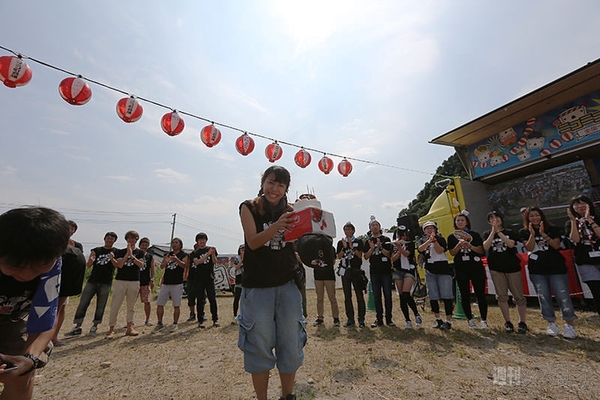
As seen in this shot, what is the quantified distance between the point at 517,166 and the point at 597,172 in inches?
81.7

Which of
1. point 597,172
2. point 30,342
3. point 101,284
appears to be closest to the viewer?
point 30,342

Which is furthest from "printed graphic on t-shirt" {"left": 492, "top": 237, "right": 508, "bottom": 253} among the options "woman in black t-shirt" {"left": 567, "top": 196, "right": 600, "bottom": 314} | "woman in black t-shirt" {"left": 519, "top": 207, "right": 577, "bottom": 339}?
"woman in black t-shirt" {"left": 567, "top": 196, "right": 600, "bottom": 314}

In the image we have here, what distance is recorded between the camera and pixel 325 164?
9.94 m

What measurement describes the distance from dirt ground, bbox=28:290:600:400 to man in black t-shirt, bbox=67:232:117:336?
970 millimetres

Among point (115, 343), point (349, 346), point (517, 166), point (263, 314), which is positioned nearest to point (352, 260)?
point (349, 346)

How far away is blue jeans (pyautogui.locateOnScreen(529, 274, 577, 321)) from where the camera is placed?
432cm

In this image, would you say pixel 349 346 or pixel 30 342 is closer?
pixel 30 342

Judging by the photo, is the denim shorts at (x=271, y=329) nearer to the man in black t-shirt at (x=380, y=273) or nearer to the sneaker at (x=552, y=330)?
the man in black t-shirt at (x=380, y=273)

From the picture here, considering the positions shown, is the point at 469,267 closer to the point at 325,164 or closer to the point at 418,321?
the point at 418,321

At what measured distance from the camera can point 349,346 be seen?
14.4ft

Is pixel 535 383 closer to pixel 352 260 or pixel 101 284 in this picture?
pixel 352 260

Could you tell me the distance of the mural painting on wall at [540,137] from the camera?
805 centimetres

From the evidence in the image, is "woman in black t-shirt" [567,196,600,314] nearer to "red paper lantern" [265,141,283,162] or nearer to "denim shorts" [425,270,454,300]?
"denim shorts" [425,270,454,300]

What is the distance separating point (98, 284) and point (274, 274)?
5.96 metres
